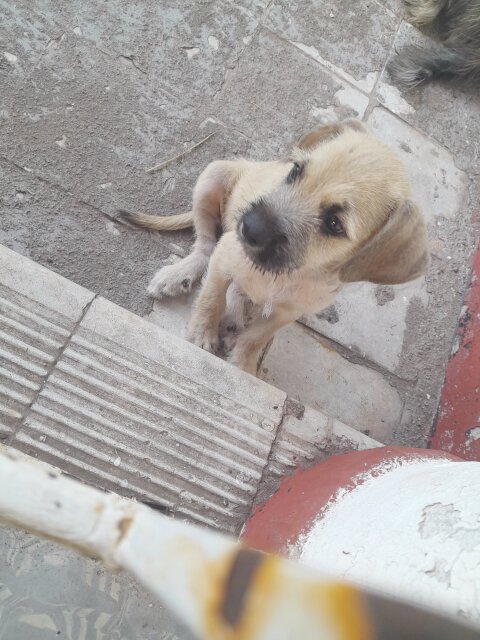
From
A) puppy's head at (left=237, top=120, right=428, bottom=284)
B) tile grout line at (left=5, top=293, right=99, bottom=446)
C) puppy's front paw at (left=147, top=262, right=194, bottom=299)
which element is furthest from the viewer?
puppy's front paw at (left=147, top=262, right=194, bottom=299)

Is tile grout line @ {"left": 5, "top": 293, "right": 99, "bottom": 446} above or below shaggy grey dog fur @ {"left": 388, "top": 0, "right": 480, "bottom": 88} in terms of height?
below

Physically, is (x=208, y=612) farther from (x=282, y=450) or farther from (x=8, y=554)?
(x=282, y=450)

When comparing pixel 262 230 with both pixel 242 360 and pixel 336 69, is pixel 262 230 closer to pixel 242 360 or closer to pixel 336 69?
pixel 242 360

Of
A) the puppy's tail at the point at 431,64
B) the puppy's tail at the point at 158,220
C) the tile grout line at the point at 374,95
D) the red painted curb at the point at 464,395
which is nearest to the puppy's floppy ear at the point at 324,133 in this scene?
the puppy's tail at the point at 158,220

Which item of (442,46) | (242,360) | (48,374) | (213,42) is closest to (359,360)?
(242,360)

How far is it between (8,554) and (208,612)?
2.10 feet

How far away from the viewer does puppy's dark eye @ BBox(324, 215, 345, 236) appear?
7.06 feet

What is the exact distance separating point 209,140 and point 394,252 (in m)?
1.77

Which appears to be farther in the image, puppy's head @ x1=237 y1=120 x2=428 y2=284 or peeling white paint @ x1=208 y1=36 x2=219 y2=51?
peeling white paint @ x1=208 y1=36 x2=219 y2=51

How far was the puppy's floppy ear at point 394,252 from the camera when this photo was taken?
2.09 meters

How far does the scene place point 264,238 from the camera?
215cm

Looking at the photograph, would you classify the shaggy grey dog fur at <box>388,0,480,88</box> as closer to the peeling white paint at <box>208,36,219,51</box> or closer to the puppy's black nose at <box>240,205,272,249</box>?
the peeling white paint at <box>208,36,219,51</box>

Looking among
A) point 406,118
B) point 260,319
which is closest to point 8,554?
point 260,319

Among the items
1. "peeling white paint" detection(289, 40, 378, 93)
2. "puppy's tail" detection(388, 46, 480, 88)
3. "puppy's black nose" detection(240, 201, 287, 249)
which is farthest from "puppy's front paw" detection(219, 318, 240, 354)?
"puppy's tail" detection(388, 46, 480, 88)
